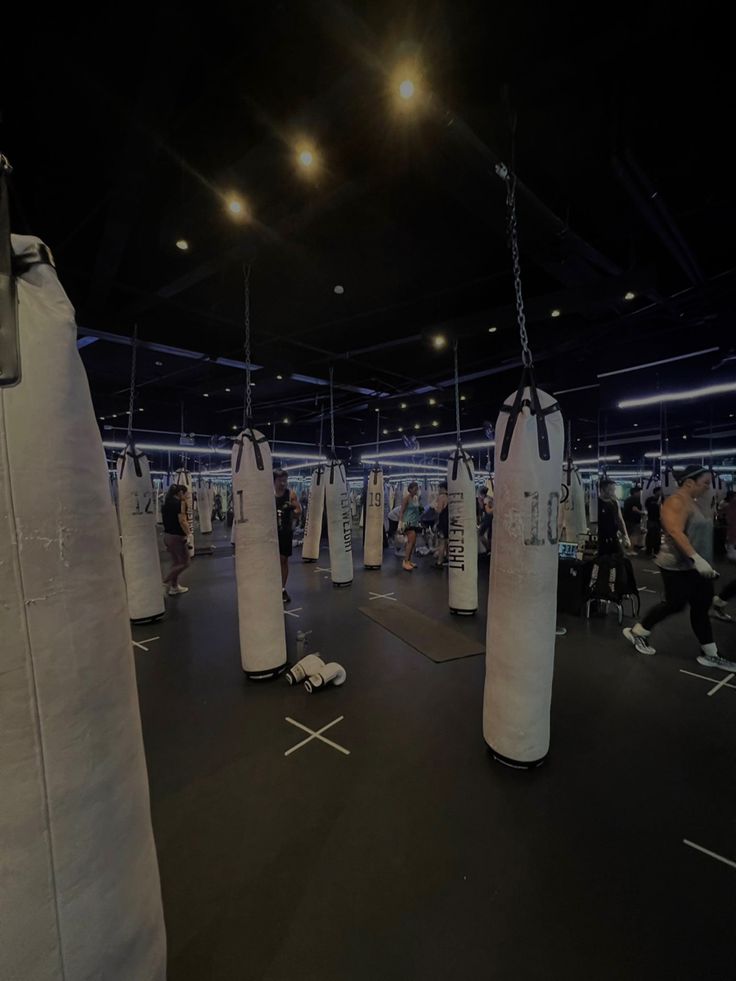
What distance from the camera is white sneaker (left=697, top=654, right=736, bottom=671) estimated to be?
3.24m

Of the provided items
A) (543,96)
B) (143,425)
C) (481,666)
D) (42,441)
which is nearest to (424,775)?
(481,666)

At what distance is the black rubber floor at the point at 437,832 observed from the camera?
4.22 feet

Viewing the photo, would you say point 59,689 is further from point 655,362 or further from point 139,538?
point 655,362

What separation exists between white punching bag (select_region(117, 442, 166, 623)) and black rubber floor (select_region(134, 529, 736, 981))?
1.63 metres

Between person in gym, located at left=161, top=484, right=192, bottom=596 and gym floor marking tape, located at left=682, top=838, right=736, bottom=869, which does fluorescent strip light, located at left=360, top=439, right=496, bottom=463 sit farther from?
gym floor marking tape, located at left=682, top=838, right=736, bottom=869

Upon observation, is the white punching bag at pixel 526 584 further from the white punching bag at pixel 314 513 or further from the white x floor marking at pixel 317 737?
the white punching bag at pixel 314 513

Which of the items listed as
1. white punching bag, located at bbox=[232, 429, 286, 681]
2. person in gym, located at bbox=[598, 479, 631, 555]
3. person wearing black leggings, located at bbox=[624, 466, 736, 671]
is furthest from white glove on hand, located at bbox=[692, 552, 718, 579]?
white punching bag, located at bbox=[232, 429, 286, 681]

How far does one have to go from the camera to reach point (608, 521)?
491 cm

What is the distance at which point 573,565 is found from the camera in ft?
15.4

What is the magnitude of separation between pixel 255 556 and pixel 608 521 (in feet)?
14.2

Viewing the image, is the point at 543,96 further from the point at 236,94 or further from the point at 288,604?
the point at 288,604

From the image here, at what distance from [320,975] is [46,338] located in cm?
194

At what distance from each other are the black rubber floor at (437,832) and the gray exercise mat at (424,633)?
1.56 feet

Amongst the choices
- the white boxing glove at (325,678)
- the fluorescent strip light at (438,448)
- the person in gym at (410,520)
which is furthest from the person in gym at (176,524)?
the fluorescent strip light at (438,448)
